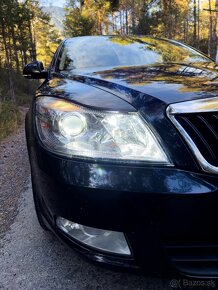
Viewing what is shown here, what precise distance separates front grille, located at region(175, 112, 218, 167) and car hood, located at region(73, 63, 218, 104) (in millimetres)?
119

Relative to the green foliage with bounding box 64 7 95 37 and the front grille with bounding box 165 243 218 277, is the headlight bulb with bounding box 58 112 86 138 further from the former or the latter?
the green foliage with bounding box 64 7 95 37

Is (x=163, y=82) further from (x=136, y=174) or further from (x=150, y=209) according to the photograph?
(x=150, y=209)

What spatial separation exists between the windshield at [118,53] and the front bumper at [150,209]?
5.19 feet

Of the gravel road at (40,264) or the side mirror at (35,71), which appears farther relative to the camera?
the side mirror at (35,71)

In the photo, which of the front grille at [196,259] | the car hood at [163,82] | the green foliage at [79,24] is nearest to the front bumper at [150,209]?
the front grille at [196,259]

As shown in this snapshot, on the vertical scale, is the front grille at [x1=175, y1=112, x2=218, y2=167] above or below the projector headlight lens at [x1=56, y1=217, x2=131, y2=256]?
above

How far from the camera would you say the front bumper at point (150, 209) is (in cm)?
137

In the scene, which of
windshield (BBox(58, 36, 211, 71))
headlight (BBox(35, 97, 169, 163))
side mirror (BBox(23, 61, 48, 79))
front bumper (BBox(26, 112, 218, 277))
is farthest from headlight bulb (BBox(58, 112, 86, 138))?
side mirror (BBox(23, 61, 48, 79))

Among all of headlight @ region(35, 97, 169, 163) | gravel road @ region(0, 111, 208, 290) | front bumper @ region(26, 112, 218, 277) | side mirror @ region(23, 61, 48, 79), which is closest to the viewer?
front bumper @ region(26, 112, 218, 277)

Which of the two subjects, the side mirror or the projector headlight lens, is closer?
the projector headlight lens

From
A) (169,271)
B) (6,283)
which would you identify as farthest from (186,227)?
(6,283)

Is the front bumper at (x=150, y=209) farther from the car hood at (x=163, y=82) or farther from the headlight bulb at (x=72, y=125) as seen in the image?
the car hood at (x=163, y=82)

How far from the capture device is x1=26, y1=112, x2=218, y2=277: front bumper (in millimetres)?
1366

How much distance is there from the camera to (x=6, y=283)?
6.41 ft
